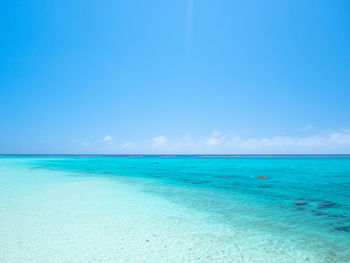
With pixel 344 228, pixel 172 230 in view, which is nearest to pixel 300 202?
pixel 344 228

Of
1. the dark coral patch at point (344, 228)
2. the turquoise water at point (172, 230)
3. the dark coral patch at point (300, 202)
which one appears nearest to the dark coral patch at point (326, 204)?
the turquoise water at point (172, 230)

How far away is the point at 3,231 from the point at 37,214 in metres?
2.19

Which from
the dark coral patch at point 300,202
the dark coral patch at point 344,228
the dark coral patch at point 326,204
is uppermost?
the dark coral patch at point 344,228

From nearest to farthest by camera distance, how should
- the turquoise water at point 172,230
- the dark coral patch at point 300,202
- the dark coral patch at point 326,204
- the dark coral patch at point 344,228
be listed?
the turquoise water at point 172,230
the dark coral patch at point 344,228
the dark coral patch at point 326,204
the dark coral patch at point 300,202

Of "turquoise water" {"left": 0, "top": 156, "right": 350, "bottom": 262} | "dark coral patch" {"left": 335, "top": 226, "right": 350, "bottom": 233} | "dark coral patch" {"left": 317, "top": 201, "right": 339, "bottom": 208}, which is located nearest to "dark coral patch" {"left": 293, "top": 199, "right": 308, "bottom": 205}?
"turquoise water" {"left": 0, "top": 156, "right": 350, "bottom": 262}

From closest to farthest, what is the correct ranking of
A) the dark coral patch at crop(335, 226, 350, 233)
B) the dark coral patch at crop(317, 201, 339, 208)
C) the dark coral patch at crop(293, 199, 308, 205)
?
1. the dark coral patch at crop(335, 226, 350, 233)
2. the dark coral patch at crop(317, 201, 339, 208)
3. the dark coral patch at crop(293, 199, 308, 205)

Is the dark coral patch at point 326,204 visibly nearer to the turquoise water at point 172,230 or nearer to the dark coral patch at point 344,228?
the turquoise water at point 172,230

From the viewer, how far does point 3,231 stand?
7359 millimetres

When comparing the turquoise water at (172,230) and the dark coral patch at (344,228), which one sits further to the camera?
the dark coral patch at (344,228)

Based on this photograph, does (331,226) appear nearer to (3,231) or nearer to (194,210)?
(194,210)

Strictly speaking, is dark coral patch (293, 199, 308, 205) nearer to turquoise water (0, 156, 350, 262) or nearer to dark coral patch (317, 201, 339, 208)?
turquoise water (0, 156, 350, 262)

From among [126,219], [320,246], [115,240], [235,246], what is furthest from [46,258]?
[320,246]

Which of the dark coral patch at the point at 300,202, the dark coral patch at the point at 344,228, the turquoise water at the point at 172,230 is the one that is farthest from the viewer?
the dark coral patch at the point at 300,202

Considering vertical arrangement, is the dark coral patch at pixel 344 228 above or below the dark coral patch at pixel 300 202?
above
